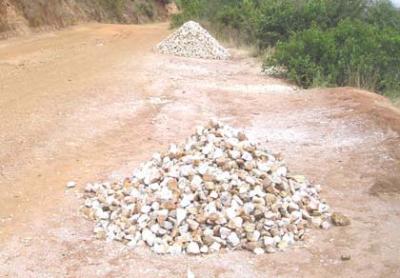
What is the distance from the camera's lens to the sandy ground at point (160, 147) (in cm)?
476

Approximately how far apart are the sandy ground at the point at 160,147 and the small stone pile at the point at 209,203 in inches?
5.8

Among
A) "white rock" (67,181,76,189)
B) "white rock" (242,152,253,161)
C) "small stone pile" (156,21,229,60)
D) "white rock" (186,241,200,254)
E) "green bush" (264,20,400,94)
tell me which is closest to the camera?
"white rock" (186,241,200,254)

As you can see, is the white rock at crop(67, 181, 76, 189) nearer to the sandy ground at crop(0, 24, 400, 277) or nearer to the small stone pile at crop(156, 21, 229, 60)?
the sandy ground at crop(0, 24, 400, 277)

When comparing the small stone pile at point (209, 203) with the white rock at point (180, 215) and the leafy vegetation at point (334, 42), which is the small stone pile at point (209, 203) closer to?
the white rock at point (180, 215)

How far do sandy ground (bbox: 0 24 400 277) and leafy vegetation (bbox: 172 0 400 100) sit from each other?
67 cm

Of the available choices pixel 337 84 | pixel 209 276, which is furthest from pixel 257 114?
pixel 209 276

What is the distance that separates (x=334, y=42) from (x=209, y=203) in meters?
7.17

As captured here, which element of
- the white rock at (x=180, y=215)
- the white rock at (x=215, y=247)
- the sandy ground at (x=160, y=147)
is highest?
the white rock at (x=180, y=215)

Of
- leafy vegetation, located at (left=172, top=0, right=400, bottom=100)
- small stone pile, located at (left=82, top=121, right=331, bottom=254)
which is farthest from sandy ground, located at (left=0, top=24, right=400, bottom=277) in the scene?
leafy vegetation, located at (left=172, top=0, right=400, bottom=100)

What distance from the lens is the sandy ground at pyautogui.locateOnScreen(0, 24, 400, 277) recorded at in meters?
A: 4.76

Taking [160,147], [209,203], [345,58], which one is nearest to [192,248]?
[209,203]

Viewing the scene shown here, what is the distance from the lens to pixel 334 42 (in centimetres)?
1156

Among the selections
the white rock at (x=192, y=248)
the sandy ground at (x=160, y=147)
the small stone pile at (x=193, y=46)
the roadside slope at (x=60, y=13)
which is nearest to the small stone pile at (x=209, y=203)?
the white rock at (x=192, y=248)

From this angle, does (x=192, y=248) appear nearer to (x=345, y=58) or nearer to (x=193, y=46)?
(x=345, y=58)
